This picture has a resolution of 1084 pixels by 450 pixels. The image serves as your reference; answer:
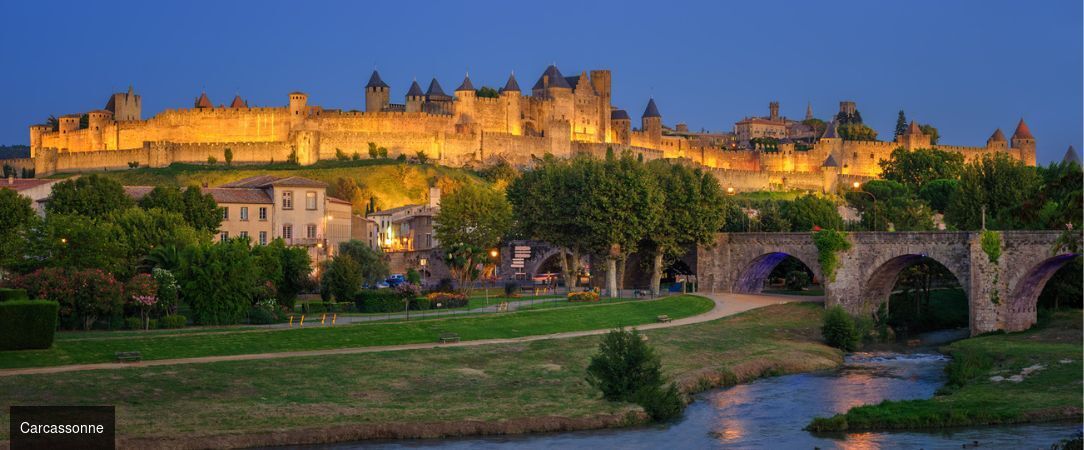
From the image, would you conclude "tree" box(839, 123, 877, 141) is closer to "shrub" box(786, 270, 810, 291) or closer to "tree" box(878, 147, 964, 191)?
"tree" box(878, 147, 964, 191)

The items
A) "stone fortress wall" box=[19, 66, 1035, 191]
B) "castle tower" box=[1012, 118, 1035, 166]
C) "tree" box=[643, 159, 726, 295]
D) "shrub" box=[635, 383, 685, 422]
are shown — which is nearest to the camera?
"shrub" box=[635, 383, 685, 422]

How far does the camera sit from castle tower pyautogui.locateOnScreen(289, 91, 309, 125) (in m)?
138

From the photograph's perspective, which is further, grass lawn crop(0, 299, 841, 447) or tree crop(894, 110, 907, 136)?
tree crop(894, 110, 907, 136)

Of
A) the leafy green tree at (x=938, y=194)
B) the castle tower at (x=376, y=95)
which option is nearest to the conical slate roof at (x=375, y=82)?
the castle tower at (x=376, y=95)

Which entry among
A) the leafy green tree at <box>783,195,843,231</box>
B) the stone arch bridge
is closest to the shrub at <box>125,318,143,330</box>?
the stone arch bridge

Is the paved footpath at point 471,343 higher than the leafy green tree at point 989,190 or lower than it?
lower

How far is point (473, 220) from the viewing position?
77.1m

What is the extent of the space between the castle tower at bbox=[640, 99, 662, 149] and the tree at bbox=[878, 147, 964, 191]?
26.7 m

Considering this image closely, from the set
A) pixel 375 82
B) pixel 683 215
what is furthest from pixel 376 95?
pixel 683 215

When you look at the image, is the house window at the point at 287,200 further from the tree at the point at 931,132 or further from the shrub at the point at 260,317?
the tree at the point at 931,132

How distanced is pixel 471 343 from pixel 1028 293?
80.8 feet

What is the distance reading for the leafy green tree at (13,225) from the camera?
5375 cm

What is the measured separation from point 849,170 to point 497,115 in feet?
148

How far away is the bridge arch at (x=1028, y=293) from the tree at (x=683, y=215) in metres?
16.7
